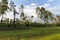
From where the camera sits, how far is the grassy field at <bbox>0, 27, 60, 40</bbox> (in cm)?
317

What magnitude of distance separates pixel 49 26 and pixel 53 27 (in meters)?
0.11

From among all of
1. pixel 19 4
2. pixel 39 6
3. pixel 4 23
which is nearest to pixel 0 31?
pixel 4 23

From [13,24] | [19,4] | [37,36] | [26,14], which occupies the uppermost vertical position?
[19,4]

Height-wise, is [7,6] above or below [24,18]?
above

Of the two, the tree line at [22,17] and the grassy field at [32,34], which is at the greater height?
the tree line at [22,17]

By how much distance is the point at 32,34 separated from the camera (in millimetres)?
3285

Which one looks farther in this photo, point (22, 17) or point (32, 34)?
point (22, 17)

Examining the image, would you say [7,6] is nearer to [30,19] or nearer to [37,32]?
[30,19]

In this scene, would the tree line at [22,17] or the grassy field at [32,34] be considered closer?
the grassy field at [32,34]

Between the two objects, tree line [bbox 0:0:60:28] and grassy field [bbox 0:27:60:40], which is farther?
tree line [bbox 0:0:60:28]

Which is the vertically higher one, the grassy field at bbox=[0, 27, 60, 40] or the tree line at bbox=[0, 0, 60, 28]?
the tree line at bbox=[0, 0, 60, 28]

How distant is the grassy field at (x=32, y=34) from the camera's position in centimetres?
317

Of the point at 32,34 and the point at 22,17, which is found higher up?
the point at 22,17

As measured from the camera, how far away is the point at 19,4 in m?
3.51
